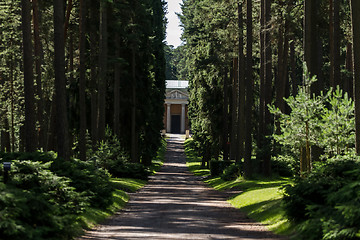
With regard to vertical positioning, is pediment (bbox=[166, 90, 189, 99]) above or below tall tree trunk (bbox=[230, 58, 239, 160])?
above

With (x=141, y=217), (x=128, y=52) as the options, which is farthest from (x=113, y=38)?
(x=141, y=217)

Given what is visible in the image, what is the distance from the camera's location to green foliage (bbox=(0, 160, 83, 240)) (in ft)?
30.9

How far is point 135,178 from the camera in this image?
122 feet

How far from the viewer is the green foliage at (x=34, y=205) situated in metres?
9.43

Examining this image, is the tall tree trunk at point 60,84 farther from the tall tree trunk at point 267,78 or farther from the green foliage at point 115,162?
the tall tree trunk at point 267,78

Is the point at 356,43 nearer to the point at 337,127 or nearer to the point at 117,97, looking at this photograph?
the point at 337,127

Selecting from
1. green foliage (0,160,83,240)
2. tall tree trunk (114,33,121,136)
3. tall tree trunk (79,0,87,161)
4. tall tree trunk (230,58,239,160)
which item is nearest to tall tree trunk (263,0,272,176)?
tall tree trunk (230,58,239,160)

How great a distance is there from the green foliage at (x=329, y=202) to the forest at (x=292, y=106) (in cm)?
2

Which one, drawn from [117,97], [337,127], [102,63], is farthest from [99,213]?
[117,97]

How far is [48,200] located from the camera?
12.8 meters

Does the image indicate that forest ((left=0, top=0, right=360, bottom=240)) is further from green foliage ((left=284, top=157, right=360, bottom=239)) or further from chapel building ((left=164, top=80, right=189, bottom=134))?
chapel building ((left=164, top=80, right=189, bottom=134))

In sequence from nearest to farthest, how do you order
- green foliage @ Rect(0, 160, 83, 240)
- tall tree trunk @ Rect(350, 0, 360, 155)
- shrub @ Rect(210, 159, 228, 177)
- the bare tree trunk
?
green foliage @ Rect(0, 160, 83, 240) < tall tree trunk @ Rect(350, 0, 360, 155) < the bare tree trunk < shrub @ Rect(210, 159, 228, 177)

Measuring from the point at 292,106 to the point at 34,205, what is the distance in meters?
9.65

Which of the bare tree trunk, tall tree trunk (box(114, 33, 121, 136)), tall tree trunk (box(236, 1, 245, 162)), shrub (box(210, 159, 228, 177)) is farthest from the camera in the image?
shrub (box(210, 159, 228, 177))
